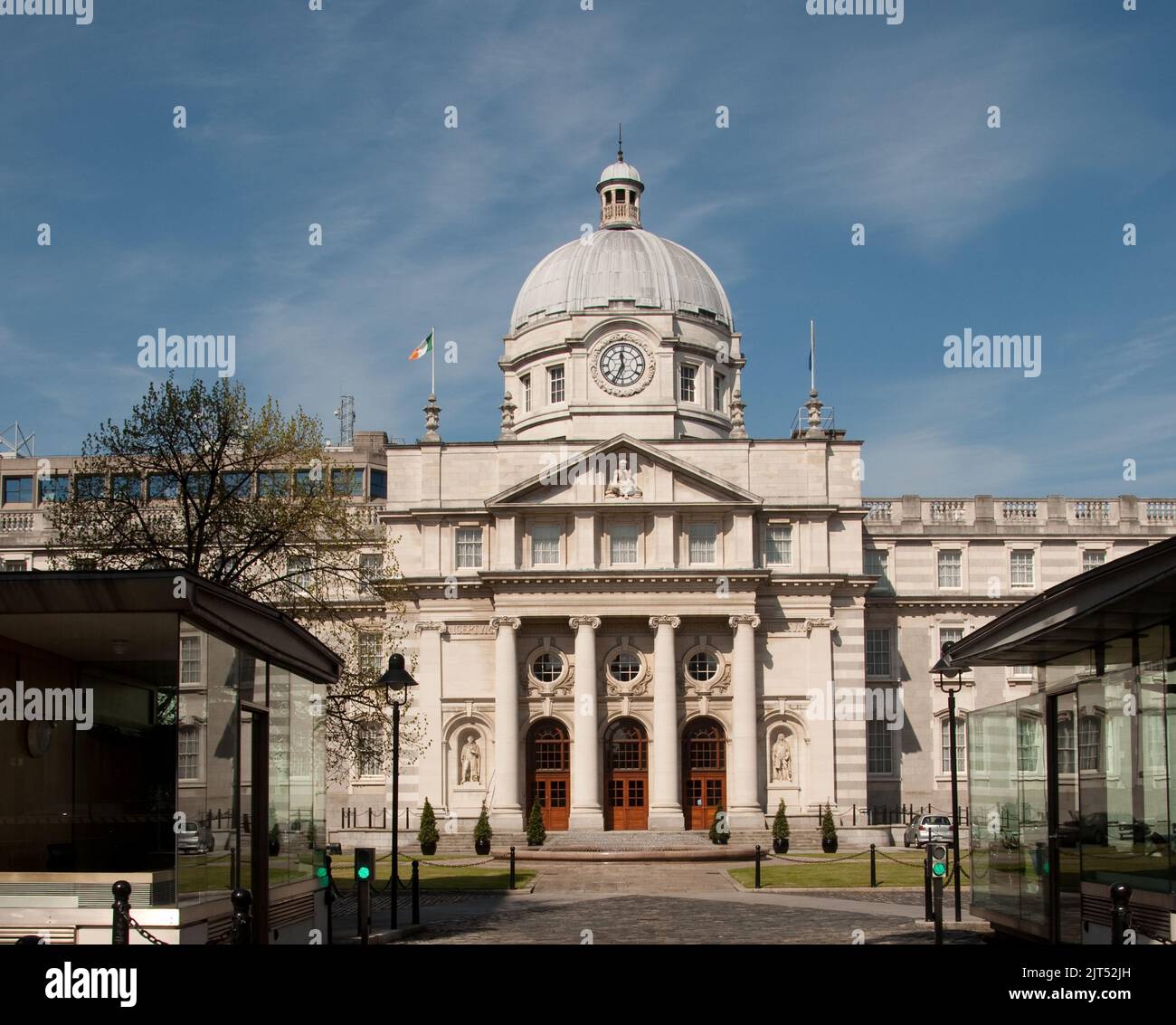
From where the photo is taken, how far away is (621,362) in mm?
70938

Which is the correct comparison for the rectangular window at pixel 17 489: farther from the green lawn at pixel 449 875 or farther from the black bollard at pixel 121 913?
the black bollard at pixel 121 913

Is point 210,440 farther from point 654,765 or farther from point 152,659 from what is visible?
point 654,765

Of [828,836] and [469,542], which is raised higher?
[469,542]

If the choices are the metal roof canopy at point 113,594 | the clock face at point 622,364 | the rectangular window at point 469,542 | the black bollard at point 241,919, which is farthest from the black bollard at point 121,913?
the clock face at point 622,364

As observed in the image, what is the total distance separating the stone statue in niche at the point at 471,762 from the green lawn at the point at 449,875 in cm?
653

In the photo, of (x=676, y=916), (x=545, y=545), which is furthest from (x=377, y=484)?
(x=676, y=916)

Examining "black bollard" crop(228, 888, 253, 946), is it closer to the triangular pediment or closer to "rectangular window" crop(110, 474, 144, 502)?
"rectangular window" crop(110, 474, 144, 502)

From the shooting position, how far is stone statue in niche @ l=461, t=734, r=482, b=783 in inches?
2509

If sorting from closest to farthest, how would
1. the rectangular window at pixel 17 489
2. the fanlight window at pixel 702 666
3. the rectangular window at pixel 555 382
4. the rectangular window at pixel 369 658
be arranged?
the rectangular window at pixel 369 658 < the fanlight window at pixel 702 666 < the rectangular window at pixel 555 382 < the rectangular window at pixel 17 489

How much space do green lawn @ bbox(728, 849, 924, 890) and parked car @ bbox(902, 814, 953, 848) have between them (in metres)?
3.32

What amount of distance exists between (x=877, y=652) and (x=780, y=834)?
46.9 feet

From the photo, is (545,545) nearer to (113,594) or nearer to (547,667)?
(547,667)

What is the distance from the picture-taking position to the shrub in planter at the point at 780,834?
192 ft
